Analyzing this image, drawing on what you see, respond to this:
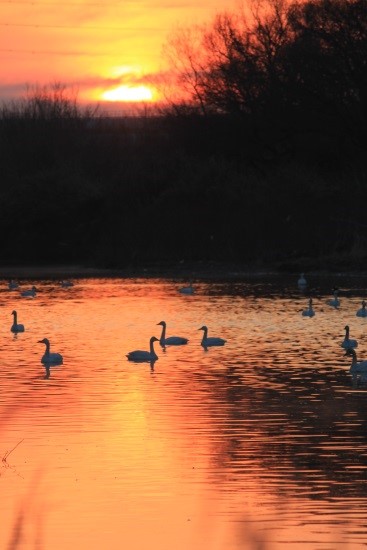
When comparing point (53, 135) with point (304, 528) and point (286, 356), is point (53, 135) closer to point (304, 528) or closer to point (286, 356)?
point (286, 356)

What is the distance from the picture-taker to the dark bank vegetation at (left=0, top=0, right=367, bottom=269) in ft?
190

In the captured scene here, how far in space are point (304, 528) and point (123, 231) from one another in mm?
50528

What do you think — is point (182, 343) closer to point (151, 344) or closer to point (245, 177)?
point (151, 344)

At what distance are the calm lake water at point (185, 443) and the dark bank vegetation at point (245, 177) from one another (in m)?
26.1

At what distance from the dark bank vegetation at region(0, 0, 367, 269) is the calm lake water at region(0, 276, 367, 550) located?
26.1 meters

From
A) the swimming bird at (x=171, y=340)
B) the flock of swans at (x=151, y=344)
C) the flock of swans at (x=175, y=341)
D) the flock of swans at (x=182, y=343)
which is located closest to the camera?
the flock of swans at (x=182, y=343)

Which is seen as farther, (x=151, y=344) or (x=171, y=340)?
(x=171, y=340)

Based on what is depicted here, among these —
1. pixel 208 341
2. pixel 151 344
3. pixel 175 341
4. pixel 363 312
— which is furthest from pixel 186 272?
pixel 151 344

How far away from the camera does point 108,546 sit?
1156 centimetres

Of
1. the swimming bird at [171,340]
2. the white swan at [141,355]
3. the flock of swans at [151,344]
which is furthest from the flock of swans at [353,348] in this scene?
the white swan at [141,355]

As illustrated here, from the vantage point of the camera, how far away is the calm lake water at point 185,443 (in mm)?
12141

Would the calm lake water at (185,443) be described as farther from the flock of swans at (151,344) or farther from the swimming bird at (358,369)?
the flock of swans at (151,344)

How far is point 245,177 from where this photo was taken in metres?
60.9

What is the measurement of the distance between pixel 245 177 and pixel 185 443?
149ft
